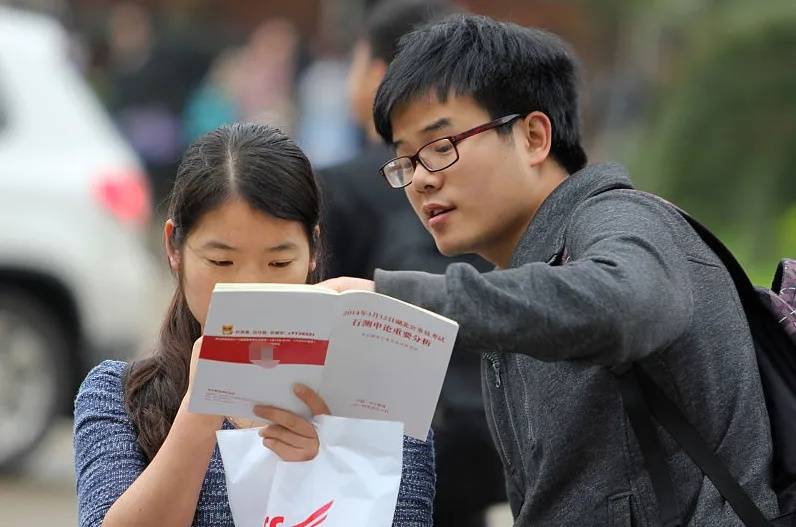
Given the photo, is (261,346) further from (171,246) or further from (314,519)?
(171,246)

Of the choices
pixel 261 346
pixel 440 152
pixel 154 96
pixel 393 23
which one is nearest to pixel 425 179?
pixel 440 152

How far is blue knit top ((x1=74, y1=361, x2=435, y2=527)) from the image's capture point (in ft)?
8.52

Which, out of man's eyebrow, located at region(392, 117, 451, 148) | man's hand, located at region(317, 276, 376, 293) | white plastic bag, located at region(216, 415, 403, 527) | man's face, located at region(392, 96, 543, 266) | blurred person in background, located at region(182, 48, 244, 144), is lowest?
blurred person in background, located at region(182, 48, 244, 144)

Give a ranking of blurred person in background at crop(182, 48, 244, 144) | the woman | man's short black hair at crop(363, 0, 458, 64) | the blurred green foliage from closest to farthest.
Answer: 1. the woman
2. man's short black hair at crop(363, 0, 458, 64)
3. the blurred green foliage
4. blurred person in background at crop(182, 48, 244, 144)

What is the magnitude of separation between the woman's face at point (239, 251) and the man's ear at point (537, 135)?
431 mm

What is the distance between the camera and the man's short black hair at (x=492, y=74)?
274 centimetres

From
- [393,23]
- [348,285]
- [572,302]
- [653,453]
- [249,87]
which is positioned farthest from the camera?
[249,87]

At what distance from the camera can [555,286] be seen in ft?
7.13

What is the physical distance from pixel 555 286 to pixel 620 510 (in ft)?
1.47

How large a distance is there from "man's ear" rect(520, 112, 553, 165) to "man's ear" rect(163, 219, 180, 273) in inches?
25.5

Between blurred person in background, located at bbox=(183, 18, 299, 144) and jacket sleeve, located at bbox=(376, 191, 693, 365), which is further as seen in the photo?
blurred person in background, located at bbox=(183, 18, 299, 144)

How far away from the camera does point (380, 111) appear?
2.82 m

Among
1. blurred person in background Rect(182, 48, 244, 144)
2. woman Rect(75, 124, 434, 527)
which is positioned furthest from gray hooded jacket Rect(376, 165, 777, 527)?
blurred person in background Rect(182, 48, 244, 144)

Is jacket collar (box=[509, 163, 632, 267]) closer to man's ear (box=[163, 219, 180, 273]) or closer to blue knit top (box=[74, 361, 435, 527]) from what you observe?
blue knit top (box=[74, 361, 435, 527])
